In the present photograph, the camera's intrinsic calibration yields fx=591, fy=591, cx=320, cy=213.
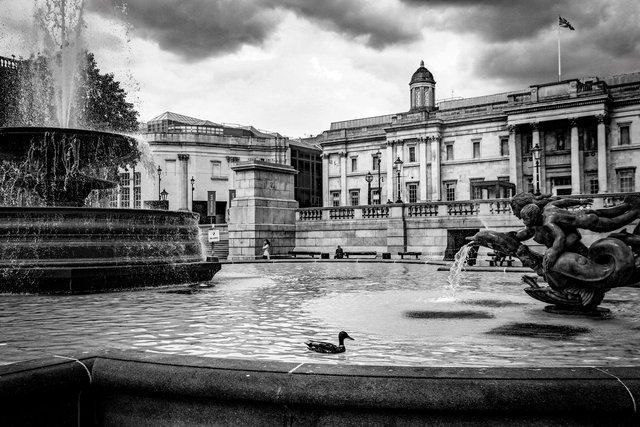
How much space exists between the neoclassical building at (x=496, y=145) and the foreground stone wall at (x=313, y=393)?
43.1 meters

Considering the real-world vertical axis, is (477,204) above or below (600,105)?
below

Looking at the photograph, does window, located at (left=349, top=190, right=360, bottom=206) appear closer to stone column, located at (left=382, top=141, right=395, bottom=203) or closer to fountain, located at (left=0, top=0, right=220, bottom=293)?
stone column, located at (left=382, top=141, right=395, bottom=203)

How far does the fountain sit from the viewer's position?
9969 millimetres

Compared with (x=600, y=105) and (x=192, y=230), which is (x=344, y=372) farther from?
(x=600, y=105)

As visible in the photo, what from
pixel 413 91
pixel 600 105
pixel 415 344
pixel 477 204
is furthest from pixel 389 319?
pixel 413 91

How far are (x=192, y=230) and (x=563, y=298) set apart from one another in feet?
26.1

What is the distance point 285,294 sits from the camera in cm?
1006

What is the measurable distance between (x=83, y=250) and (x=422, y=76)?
67.4 m

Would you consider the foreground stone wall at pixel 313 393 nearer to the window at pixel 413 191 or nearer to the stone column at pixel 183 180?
the window at pixel 413 191

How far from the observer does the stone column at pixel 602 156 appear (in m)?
54.1

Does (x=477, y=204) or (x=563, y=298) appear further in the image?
(x=477, y=204)

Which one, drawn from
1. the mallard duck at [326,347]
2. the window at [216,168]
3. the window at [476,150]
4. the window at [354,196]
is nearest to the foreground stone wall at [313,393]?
the mallard duck at [326,347]

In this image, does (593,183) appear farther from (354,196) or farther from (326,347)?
(326,347)

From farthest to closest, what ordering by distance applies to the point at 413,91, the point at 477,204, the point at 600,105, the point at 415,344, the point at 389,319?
1. the point at 413,91
2. the point at 600,105
3. the point at 477,204
4. the point at 389,319
5. the point at 415,344
